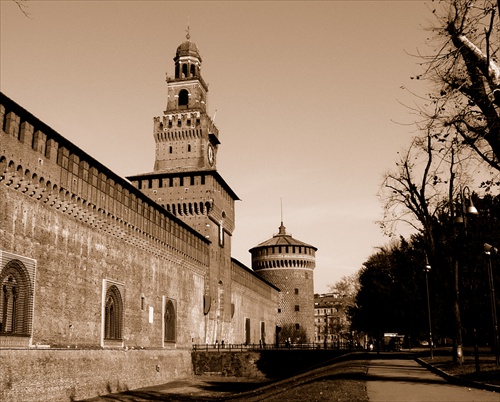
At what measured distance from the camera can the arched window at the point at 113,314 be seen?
2417cm

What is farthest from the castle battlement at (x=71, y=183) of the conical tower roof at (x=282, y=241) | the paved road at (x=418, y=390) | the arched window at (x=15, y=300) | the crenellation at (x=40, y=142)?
the conical tower roof at (x=282, y=241)

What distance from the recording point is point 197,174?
136ft

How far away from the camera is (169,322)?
106 feet

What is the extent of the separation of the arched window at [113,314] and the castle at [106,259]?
7 centimetres

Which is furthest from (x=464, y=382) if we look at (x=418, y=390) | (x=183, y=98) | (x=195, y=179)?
(x=183, y=98)

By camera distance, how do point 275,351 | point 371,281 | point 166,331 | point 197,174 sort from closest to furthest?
point 166,331 → point 275,351 → point 197,174 → point 371,281

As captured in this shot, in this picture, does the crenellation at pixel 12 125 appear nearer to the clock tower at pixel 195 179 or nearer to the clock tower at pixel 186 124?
the clock tower at pixel 195 179

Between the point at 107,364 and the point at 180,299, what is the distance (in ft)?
35.5

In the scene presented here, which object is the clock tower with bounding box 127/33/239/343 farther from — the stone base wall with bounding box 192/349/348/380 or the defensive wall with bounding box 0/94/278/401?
the defensive wall with bounding box 0/94/278/401

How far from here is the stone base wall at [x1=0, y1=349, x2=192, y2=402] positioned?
1717 cm

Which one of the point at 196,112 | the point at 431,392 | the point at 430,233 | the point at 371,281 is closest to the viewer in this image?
the point at 431,392

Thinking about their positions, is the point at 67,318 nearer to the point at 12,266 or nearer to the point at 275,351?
the point at 12,266

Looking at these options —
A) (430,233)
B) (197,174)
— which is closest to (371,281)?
(197,174)

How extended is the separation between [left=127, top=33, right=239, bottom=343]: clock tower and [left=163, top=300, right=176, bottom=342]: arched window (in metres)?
6.04
